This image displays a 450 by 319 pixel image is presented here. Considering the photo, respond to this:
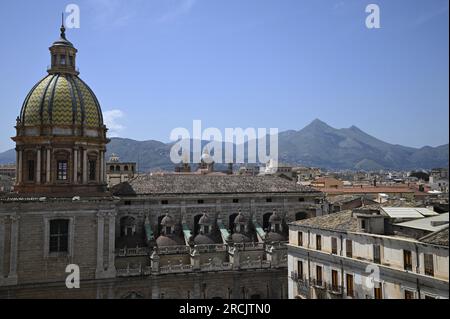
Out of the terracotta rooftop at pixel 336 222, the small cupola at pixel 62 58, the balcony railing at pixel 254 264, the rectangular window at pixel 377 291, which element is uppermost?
the small cupola at pixel 62 58

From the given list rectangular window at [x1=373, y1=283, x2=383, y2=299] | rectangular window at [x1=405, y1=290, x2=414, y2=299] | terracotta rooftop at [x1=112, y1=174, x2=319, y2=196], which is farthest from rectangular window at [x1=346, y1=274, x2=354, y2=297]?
terracotta rooftop at [x1=112, y1=174, x2=319, y2=196]

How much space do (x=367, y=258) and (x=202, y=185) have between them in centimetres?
2163

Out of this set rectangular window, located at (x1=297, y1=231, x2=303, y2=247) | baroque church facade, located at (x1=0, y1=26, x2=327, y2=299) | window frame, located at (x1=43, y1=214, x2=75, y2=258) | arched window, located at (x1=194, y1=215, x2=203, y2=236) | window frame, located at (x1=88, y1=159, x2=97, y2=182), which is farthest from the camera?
arched window, located at (x1=194, y1=215, x2=203, y2=236)

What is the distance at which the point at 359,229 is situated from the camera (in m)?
24.9

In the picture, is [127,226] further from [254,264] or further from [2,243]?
[254,264]

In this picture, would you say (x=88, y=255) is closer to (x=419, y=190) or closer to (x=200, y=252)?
(x=200, y=252)

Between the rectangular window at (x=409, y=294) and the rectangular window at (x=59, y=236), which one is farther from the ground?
the rectangular window at (x=59, y=236)

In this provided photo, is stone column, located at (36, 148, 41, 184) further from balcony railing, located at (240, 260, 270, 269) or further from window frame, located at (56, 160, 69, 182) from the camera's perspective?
balcony railing, located at (240, 260, 270, 269)

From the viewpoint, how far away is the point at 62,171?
114ft

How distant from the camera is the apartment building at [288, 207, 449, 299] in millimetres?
19438

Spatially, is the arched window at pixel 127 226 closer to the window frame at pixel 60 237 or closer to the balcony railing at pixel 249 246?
the window frame at pixel 60 237

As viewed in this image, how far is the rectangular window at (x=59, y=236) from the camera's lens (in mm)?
32500

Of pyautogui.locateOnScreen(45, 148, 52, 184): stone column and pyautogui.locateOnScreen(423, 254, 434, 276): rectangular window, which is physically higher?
pyautogui.locateOnScreen(45, 148, 52, 184): stone column

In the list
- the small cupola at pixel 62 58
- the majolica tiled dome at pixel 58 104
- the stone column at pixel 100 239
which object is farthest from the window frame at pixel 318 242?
the small cupola at pixel 62 58
